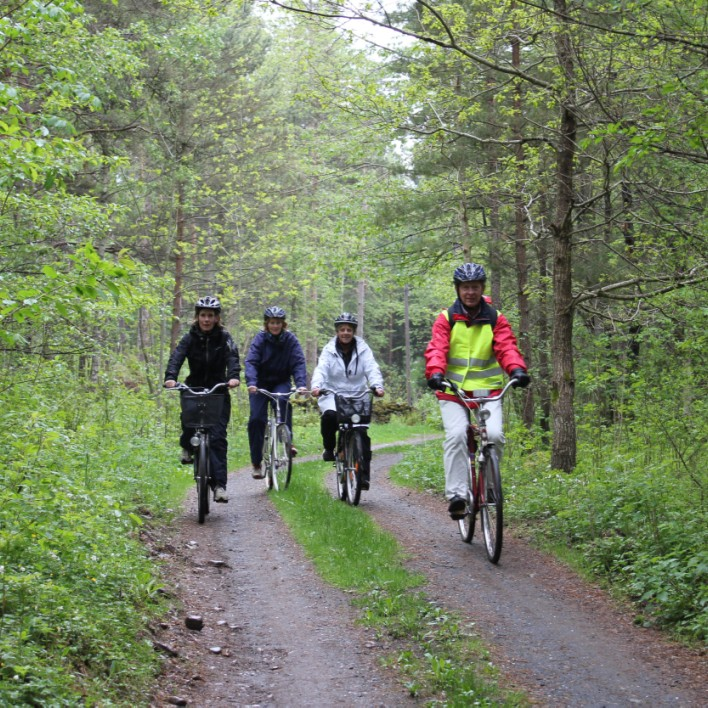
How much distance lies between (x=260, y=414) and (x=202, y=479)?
7.40 ft

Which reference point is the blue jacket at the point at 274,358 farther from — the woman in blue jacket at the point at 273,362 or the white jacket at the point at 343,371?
the white jacket at the point at 343,371

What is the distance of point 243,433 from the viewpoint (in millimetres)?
20234

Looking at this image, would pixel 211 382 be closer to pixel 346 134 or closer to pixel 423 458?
pixel 423 458

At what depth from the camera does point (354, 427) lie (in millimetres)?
9469

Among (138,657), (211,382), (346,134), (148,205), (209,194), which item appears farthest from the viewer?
(148,205)

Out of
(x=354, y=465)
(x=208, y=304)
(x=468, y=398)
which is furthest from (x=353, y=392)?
(x=468, y=398)

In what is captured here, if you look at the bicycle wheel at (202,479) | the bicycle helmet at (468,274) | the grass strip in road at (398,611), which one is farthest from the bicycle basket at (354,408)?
the bicycle helmet at (468,274)

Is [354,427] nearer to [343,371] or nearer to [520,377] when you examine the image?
[343,371]

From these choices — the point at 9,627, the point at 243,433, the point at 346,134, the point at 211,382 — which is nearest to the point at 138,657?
the point at 9,627

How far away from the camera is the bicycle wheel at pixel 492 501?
651 centimetres

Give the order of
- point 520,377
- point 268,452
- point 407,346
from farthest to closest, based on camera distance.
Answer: point 407,346 → point 268,452 → point 520,377

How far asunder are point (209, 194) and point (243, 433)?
6.27 metres

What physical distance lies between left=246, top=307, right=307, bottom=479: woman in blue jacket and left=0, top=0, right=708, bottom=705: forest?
5.36 feet

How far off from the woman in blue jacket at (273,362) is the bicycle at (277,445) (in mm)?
95
